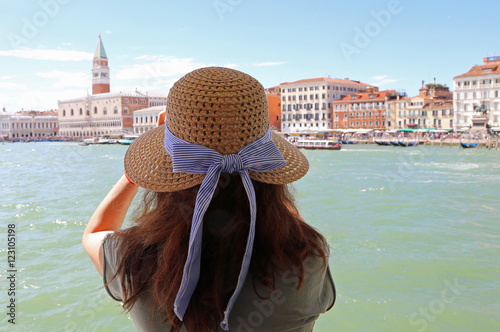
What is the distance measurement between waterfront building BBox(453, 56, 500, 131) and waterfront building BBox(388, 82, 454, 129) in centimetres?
77

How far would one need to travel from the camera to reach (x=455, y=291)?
3.66 metres

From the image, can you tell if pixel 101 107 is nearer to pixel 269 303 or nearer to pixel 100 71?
pixel 100 71

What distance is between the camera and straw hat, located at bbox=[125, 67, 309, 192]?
0.67 m

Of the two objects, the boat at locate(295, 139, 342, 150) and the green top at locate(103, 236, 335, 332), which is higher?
the green top at locate(103, 236, 335, 332)

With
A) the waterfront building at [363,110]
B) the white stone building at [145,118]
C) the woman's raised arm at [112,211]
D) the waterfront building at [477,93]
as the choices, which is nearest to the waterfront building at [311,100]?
the waterfront building at [363,110]

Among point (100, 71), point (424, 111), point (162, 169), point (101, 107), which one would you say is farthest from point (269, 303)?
point (100, 71)

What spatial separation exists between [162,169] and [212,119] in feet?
0.35

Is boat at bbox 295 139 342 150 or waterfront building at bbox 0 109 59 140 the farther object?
waterfront building at bbox 0 109 59 140

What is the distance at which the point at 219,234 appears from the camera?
2.27ft

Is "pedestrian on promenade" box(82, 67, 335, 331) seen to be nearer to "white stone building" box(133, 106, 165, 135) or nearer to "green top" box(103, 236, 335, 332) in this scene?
"green top" box(103, 236, 335, 332)

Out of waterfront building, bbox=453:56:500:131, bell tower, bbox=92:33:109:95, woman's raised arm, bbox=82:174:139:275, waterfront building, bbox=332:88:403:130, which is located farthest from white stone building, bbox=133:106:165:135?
woman's raised arm, bbox=82:174:139:275

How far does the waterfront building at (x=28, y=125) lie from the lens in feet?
195

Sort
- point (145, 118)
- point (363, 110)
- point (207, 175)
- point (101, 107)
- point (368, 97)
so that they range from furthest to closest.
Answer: point (101, 107) → point (145, 118) → point (368, 97) → point (363, 110) → point (207, 175)

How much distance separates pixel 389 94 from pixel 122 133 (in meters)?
27.9
